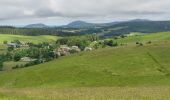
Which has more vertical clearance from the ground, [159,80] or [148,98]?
[148,98]

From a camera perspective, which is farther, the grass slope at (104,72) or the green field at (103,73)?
the grass slope at (104,72)

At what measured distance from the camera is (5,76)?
11306 cm

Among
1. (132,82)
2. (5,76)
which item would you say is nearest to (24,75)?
(5,76)

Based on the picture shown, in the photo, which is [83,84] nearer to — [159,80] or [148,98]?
[159,80]

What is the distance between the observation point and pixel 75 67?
115 metres

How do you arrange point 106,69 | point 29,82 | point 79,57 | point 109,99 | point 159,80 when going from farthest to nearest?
1. point 79,57
2. point 106,69
3. point 29,82
4. point 159,80
5. point 109,99

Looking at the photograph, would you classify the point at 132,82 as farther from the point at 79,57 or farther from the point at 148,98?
the point at 148,98

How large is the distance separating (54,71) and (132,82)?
93.4ft

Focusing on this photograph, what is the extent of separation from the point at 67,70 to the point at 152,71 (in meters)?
24.6

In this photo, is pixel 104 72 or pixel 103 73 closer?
pixel 103 73

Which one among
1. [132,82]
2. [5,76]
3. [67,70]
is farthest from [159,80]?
[5,76]

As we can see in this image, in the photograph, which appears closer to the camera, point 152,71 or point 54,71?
point 152,71

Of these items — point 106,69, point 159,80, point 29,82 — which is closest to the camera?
point 159,80

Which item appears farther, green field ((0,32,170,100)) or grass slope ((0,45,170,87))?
grass slope ((0,45,170,87))
